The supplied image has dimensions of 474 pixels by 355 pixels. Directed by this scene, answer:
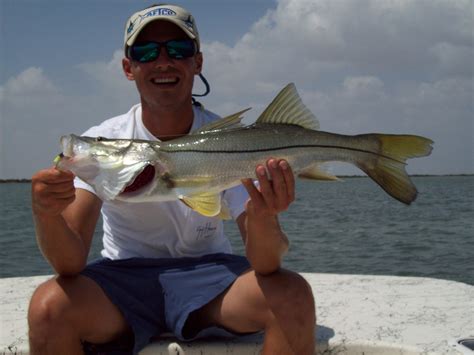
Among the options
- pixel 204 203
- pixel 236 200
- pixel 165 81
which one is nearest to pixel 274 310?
pixel 204 203

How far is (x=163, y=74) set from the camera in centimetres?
327

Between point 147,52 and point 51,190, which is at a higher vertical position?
point 147,52

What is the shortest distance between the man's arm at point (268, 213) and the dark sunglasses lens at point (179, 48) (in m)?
1.06

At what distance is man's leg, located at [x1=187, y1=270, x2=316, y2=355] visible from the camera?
2.74 meters

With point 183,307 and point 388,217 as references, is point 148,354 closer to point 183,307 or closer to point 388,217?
point 183,307

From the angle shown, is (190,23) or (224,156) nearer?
(224,156)

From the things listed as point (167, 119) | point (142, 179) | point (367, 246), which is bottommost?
point (367, 246)

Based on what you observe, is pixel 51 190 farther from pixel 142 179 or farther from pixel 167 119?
pixel 167 119

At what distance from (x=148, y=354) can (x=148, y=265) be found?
516 mm

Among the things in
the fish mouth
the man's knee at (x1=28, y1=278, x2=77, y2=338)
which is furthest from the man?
the fish mouth

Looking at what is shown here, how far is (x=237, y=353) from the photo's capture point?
311 centimetres

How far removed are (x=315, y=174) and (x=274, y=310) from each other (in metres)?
0.72

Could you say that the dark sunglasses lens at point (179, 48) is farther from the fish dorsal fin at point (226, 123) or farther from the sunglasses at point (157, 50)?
the fish dorsal fin at point (226, 123)

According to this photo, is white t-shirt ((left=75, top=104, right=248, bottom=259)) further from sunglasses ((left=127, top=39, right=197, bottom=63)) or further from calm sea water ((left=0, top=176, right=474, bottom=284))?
calm sea water ((left=0, top=176, right=474, bottom=284))
